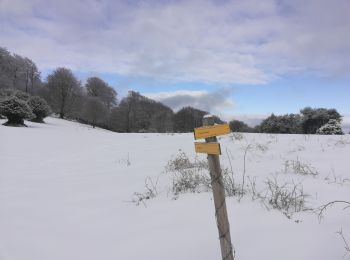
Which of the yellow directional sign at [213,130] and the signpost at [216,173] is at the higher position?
the yellow directional sign at [213,130]

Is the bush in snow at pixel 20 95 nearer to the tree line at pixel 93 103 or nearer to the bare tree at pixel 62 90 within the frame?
the tree line at pixel 93 103

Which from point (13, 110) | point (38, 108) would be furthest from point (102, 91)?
point (13, 110)

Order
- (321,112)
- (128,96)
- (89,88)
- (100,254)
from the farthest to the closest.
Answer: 1. (89,88)
2. (128,96)
3. (321,112)
4. (100,254)

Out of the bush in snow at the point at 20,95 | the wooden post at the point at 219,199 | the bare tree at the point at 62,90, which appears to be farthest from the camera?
the bare tree at the point at 62,90

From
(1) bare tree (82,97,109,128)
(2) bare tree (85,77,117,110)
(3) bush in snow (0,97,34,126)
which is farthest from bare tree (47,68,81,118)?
(3) bush in snow (0,97,34,126)

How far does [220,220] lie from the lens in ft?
8.25

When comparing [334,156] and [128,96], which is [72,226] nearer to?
[334,156]

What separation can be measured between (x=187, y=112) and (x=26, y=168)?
4085cm

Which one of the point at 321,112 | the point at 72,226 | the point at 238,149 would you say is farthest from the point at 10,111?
the point at 321,112

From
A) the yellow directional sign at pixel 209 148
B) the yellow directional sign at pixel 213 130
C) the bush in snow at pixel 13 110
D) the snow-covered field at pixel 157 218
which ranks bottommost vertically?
the snow-covered field at pixel 157 218

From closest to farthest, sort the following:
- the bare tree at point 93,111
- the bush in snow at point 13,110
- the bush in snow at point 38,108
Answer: the bush in snow at point 13,110 < the bush in snow at point 38,108 < the bare tree at point 93,111

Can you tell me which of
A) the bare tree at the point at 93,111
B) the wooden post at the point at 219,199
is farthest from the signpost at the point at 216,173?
the bare tree at the point at 93,111

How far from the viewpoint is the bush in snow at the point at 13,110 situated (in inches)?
727

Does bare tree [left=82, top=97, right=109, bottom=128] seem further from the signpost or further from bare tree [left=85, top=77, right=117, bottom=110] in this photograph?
the signpost
